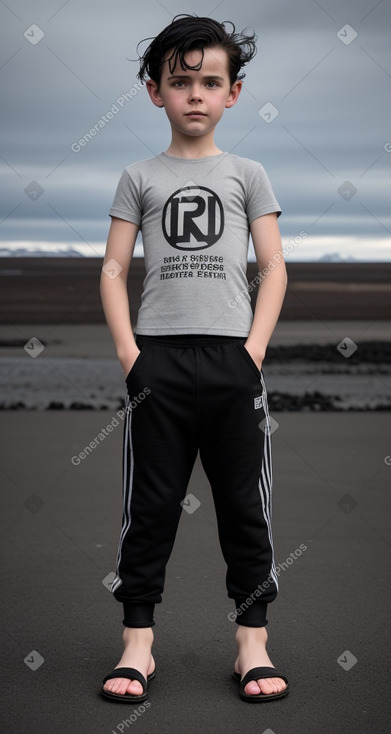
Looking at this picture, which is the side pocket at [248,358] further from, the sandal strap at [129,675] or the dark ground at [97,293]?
the dark ground at [97,293]

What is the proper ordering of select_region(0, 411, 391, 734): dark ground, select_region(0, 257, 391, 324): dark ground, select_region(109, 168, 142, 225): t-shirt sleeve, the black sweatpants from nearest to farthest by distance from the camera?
select_region(0, 411, 391, 734): dark ground → the black sweatpants → select_region(109, 168, 142, 225): t-shirt sleeve → select_region(0, 257, 391, 324): dark ground

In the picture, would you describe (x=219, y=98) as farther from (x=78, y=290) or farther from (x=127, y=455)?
(x=78, y=290)

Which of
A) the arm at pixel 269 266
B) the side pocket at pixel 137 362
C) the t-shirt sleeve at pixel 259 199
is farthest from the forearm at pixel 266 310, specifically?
the side pocket at pixel 137 362

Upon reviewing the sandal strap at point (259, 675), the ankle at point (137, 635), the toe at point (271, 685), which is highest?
the ankle at point (137, 635)

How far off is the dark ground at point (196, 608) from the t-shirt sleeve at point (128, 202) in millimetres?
1144

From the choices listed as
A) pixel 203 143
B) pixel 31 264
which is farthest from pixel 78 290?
pixel 203 143

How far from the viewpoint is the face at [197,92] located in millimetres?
2398

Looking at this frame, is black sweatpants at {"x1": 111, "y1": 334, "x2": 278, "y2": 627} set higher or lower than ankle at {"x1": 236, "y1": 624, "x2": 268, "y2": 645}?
higher

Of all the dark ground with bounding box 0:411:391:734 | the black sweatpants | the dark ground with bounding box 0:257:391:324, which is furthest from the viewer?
the dark ground with bounding box 0:257:391:324

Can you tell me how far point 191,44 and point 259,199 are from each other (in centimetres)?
41

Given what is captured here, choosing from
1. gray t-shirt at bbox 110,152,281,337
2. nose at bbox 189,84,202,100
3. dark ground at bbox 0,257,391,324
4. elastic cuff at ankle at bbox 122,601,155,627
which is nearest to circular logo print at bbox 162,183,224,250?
gray t-shirt at bbox 110,152,281,337

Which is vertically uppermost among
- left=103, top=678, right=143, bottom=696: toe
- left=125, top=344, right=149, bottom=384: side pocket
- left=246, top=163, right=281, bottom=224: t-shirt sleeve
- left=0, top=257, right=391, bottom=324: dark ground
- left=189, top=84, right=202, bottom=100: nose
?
left=0, top=257, right=391, bottom=324: dark ground

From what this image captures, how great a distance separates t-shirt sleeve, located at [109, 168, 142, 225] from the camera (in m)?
2.47

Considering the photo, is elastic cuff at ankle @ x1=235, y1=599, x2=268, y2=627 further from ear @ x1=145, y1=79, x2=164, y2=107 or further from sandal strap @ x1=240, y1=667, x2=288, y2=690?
ear @ x1=145, y1=79, x2=164, y2=107
